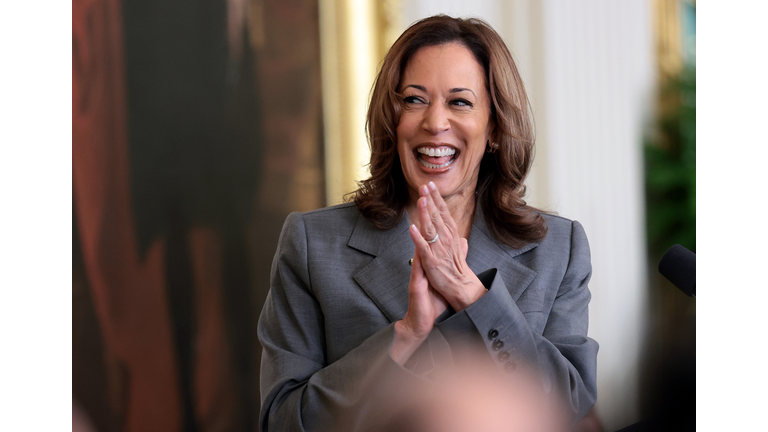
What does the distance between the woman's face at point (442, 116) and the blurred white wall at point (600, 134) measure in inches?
20.7

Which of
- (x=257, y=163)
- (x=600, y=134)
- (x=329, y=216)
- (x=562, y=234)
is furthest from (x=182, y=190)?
(x=600, y=134)

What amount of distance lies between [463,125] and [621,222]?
0.73 meters

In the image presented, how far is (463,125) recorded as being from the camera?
1160mm

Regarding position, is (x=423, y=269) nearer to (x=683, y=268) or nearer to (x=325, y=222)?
(x=325, y=222)

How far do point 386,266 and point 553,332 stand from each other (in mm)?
346

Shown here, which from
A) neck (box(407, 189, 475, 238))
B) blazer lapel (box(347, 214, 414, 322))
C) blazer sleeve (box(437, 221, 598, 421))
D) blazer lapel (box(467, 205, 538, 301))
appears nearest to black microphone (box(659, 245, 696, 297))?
blazer sleeve (box(437, 221, 598, 421))

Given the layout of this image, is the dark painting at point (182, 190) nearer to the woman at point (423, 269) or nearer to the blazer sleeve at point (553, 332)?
the woman at point (423, 269)

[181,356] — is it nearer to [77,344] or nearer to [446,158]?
[77,344]

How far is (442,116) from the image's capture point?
114 centimetres

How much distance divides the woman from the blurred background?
408mm

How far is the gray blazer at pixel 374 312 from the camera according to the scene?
987 mm
